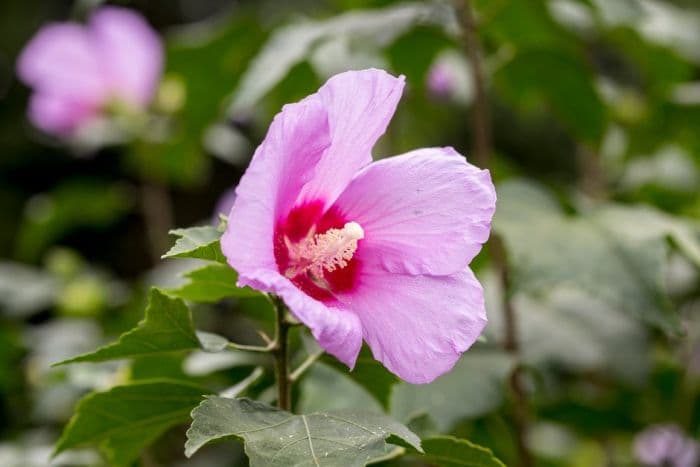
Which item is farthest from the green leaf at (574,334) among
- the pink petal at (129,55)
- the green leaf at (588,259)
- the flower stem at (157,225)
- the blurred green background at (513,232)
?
the pink petal at (129,55)

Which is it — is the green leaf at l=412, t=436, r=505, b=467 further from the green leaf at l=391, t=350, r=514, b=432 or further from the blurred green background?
the green leaf at l=391, t=350, r=514, b=432

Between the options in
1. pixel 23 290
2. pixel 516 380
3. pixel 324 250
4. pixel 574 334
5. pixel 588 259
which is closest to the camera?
pixel 324 250

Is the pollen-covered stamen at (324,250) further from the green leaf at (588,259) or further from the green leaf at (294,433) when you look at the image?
the green leaf at (588,259)

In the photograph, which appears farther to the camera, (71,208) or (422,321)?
(71,208)

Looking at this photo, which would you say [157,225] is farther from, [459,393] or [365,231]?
[365,231]

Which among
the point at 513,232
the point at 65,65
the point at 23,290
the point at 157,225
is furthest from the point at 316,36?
the point at 157,225

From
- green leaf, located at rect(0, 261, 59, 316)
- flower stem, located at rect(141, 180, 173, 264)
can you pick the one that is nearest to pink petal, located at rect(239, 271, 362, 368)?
green leaf, located at rect(0, 261, 59, 316)
